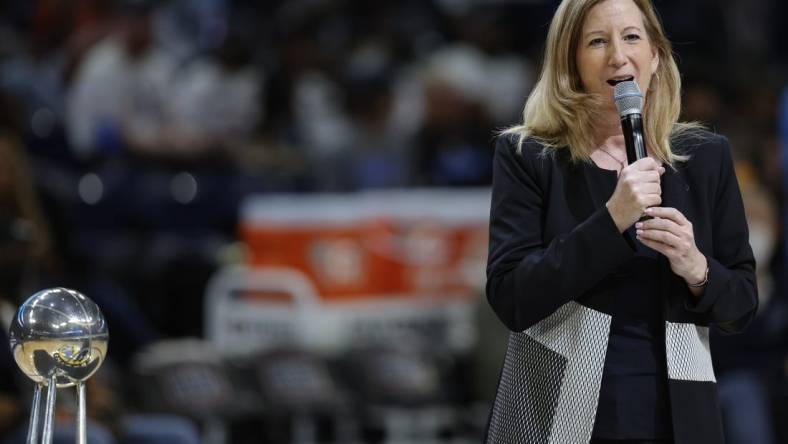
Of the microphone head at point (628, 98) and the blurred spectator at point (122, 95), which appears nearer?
the microphone head at point (628, 98)

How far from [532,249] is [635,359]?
25 centimetres

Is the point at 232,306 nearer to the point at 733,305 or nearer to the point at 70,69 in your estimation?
the point at 70,69

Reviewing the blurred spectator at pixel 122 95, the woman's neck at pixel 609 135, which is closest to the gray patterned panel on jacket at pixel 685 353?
the woman's neck at pixel 609 135

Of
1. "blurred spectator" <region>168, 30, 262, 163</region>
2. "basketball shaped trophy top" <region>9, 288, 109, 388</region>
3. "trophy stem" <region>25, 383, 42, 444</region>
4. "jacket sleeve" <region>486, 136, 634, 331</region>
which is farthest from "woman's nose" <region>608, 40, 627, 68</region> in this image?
"blurred spectator" <region>168, 30, 262, 163</region>

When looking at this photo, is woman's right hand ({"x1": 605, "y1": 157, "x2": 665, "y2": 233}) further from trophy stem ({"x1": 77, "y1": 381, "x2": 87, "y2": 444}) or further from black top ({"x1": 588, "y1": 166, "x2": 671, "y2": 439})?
trophy stem ({"x1": 77, "y1": 381, "x2": 87, "y2": 444})

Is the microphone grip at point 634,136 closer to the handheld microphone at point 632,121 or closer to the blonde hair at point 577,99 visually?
the handheld microphone at point 632,121

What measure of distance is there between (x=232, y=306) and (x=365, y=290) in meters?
0.66

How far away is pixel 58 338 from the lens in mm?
2252

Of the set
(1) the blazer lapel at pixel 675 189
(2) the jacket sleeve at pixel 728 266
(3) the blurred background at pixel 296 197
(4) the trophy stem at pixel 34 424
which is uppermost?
(3) the blurred background at pixel 296 197

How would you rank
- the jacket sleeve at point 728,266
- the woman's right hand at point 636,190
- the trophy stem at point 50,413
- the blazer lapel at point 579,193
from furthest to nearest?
the blazer lapel at point 579,193 → the jacket sleeve at point 728,266 → the woman's right hand at point 636,190 → the trophy stem at point 50,413

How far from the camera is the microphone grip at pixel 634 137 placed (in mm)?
2357

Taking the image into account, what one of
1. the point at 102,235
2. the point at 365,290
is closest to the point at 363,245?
the point at 365,290

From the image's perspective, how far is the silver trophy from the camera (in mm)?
2254

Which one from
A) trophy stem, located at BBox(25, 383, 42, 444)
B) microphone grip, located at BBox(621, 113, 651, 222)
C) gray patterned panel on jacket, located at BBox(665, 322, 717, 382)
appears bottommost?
trophy stem, located at BBox(25, 383, 42, 444)
